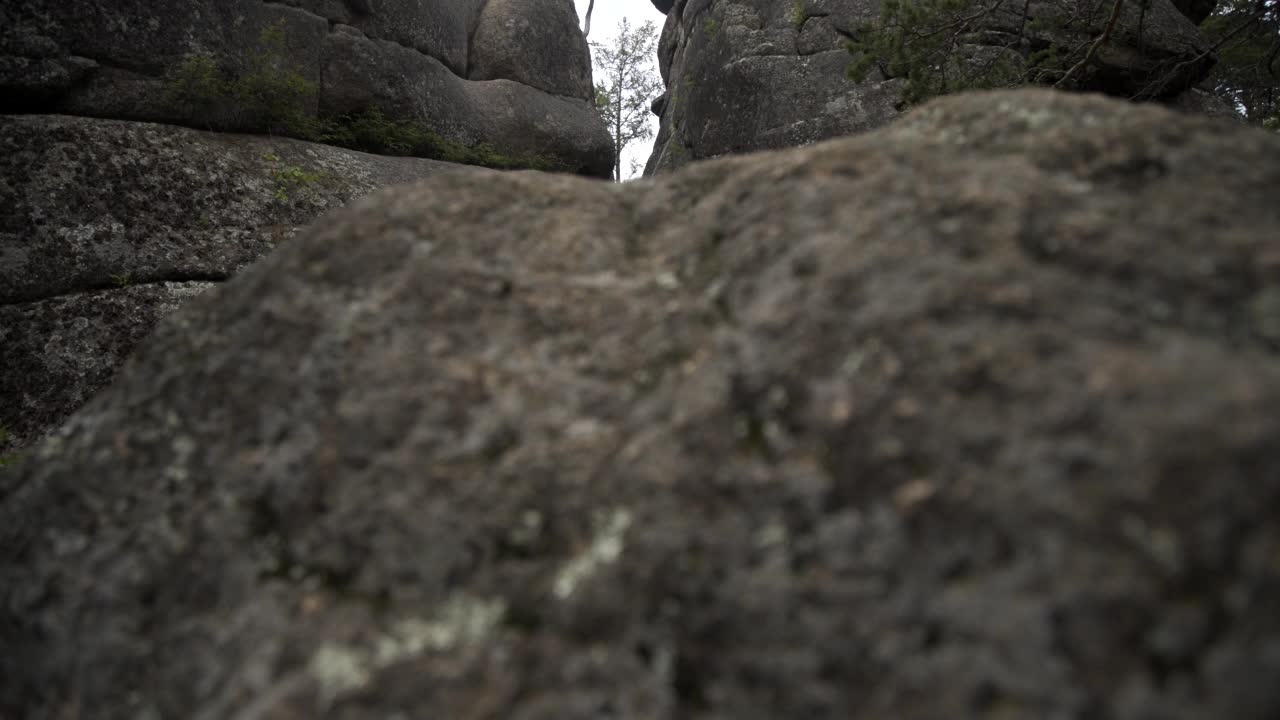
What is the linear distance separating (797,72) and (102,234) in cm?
842

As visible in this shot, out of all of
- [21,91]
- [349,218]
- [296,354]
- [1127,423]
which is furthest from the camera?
[21,91]

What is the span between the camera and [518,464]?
149 cm

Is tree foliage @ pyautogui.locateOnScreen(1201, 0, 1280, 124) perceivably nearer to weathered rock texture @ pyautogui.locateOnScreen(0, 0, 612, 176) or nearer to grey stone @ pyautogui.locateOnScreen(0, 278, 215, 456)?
weathered rock texture @ pyautogui.locateOnScreen(0, 0, 612, 176)

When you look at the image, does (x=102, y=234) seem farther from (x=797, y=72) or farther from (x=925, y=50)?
(x=797, y=72)

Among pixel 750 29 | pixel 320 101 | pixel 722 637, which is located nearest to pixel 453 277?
pixel 722 637

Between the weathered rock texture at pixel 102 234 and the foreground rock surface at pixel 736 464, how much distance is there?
4443 millimetres

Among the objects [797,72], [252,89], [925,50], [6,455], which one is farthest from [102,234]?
[797,72]

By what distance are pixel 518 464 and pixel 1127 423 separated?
3.55 ft

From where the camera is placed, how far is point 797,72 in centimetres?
1005

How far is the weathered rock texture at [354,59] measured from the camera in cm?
596

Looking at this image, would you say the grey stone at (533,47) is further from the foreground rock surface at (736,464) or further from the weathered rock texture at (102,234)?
the foreground rock surface at (736,464)

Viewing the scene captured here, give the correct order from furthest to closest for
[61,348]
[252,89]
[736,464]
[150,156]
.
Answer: [252,89]
[150,156]
[61,348]
[736,464]

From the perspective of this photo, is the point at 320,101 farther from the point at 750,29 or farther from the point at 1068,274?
the point at 1068,274

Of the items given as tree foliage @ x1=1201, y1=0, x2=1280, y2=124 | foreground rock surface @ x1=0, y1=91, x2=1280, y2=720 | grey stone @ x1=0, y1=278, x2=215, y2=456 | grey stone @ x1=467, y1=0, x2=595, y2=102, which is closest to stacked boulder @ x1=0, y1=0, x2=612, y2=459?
grey stone @ x1=0, y1=278, x2=215, y2=456
